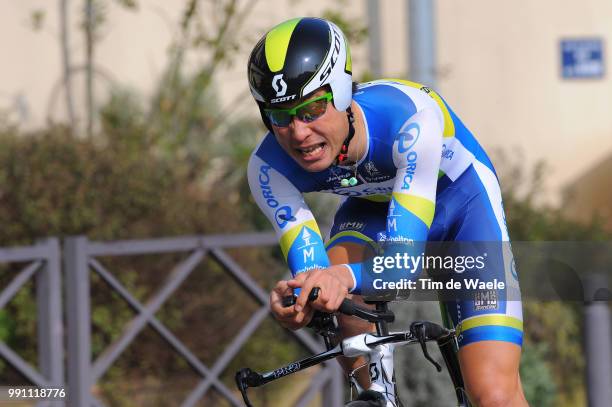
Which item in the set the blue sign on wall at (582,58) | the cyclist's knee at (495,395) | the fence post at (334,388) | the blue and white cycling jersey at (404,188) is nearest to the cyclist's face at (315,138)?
the blue and white cycling jersey at (404,188)

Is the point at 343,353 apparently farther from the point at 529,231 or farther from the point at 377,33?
the point at 377,33

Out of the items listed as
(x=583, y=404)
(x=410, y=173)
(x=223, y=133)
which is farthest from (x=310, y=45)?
(x=223, y=133)

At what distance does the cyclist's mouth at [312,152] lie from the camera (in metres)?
4.31

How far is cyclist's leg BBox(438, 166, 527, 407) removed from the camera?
14.6 ft

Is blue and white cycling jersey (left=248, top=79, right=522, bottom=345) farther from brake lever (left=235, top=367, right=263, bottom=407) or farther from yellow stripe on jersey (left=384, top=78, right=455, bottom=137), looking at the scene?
brake lever (left=235, top=367, right=263, bottom=407)

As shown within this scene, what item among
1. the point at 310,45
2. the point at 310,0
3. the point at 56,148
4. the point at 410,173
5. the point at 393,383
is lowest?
the point at 393,383

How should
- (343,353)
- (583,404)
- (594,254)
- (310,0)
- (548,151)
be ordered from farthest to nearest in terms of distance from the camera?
(548,151)
(310,0)
(583,404)
(594,254)
(343,353)

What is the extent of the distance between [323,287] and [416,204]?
1.66 feet

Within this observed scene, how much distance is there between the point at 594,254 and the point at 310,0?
27.5ft

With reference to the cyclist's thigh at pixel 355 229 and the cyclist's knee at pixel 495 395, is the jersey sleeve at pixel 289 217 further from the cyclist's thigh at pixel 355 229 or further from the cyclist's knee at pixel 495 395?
the cyclist's knee at pixel 495 395

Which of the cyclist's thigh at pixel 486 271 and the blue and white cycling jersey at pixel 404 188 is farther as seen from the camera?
the cyclist's thigh at pixel 486 271

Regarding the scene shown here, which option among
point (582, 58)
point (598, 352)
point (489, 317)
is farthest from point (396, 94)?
point (582, 58)

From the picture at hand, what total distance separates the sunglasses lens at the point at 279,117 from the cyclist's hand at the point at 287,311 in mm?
589

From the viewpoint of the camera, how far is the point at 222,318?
8984mm
